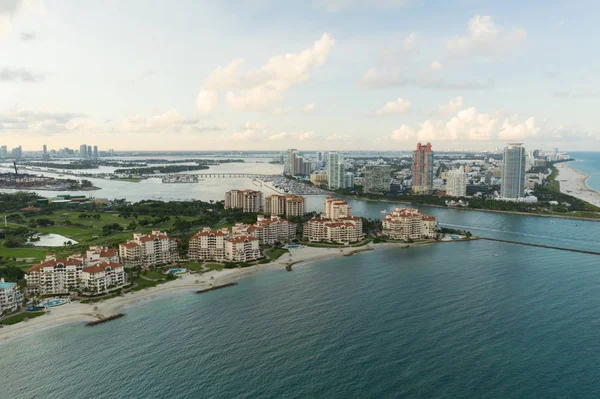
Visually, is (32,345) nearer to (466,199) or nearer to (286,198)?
(286,198)

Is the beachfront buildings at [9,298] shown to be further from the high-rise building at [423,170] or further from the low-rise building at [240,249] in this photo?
the high-rise building at [423,170]

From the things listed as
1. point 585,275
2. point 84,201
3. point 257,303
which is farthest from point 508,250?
point 84,201

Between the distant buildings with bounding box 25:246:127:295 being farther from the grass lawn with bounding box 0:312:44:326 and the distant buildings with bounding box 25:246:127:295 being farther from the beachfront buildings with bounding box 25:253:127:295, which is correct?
the grass lawn with bounding box 0:312:44:326

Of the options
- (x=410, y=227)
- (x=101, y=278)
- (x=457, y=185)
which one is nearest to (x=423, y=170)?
(x=457, y=185)

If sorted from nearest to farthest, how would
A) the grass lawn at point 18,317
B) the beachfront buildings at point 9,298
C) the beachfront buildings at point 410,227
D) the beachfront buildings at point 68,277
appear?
the grass lawn at point 18,317 → the beachfront buildings at point 9,298 → the beachfront buildings at point 68,277 → the beachfront buildings at point 410,227

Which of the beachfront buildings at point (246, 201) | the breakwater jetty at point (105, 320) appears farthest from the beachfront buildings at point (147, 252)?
the beachfront buildings at point (246, 201)
